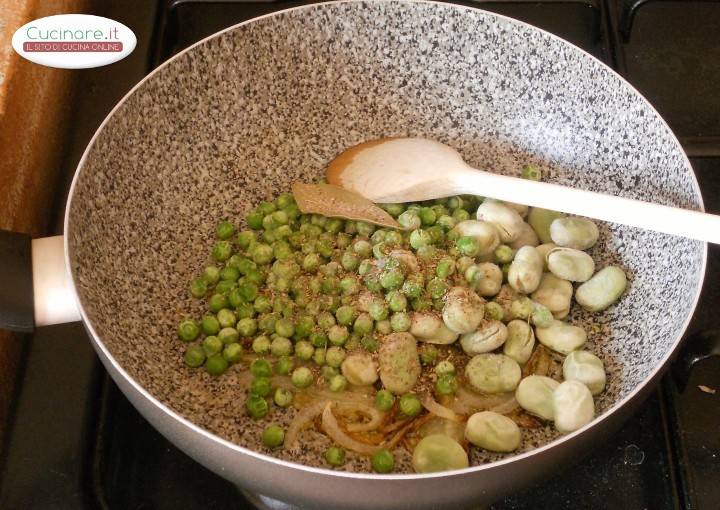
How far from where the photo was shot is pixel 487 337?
2.97ft

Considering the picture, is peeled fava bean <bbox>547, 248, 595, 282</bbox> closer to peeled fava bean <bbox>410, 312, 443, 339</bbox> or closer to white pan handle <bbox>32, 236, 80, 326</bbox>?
peeled fava bean <bbox>410, 312, 443, 339</bbox>

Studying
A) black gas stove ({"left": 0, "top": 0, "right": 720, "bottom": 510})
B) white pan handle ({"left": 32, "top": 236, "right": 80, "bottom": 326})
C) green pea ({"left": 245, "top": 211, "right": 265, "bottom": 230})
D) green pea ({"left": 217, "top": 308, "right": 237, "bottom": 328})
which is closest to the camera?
white pan handle ({"left": 32, "top": 236, "right": 80, "bottom": 326})

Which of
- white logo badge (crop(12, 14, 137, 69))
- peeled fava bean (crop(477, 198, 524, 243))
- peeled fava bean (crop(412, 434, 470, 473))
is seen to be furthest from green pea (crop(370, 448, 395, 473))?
white logo badge (crop(12, 14, 137, 69))

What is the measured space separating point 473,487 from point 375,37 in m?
0.70

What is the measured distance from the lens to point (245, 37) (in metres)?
1.07

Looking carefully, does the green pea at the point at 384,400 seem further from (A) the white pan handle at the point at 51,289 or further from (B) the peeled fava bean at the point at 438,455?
(A) the white pan handle at the point at 51,289

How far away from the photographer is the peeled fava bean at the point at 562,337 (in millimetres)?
A: 922

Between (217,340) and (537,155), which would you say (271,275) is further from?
(537,155)

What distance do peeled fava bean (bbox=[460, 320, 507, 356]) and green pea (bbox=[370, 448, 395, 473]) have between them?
0.57 ft

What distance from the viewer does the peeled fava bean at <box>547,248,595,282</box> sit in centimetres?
96

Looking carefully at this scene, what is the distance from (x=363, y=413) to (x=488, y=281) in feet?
0.76

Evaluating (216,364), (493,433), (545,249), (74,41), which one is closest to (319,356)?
(216,364)

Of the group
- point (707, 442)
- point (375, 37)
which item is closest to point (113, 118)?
point (375, 37)

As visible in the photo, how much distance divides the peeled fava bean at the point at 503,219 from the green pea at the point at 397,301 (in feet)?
0.56
